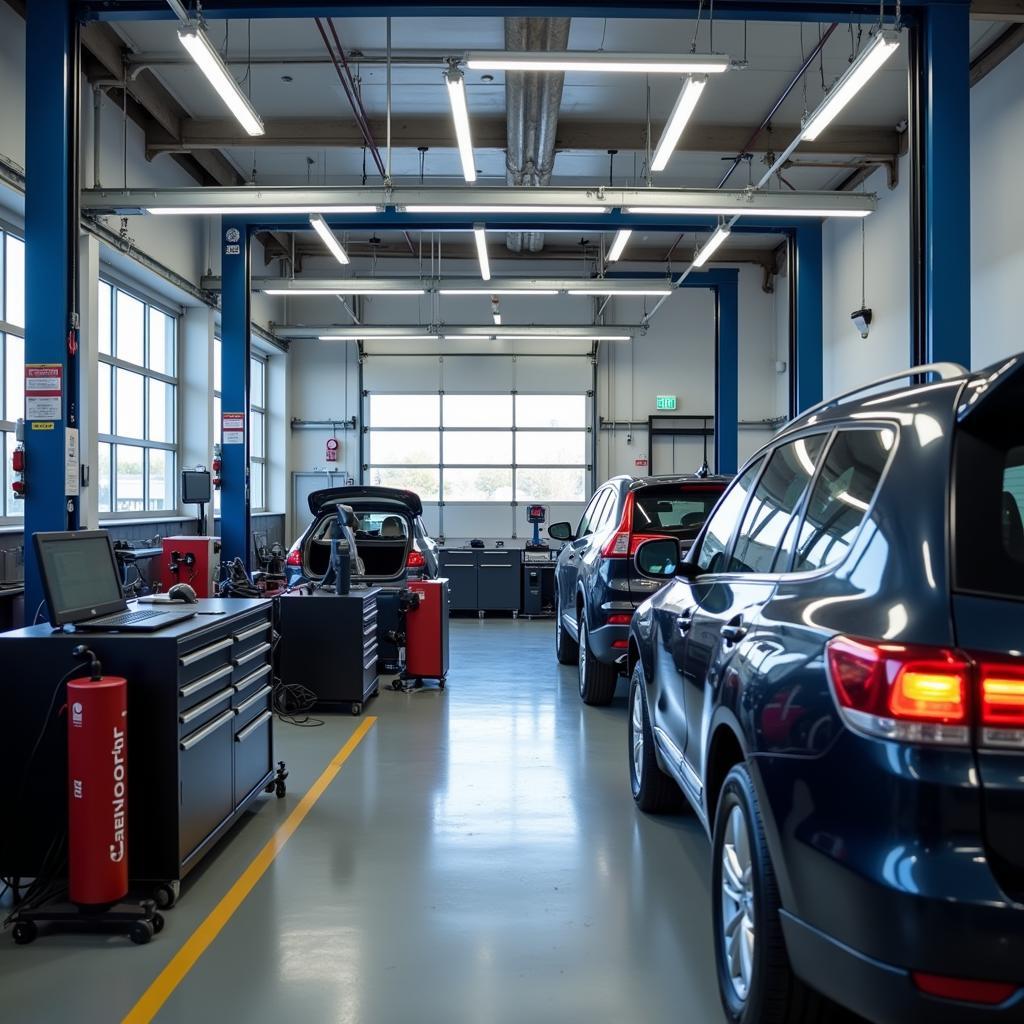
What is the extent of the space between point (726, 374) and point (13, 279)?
30.5ft

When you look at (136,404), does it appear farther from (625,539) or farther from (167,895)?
(167,895)

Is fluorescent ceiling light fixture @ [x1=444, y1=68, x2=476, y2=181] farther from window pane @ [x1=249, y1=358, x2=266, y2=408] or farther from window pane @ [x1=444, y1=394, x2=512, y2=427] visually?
window pane @ [x1=249, y1=358, x2=266, y2=408]

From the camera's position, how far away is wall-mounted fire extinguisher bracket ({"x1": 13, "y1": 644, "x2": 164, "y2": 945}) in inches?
117

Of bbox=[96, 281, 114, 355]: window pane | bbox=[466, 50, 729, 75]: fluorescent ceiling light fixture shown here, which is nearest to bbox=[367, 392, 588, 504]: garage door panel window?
bbox=[96, 281, 114, 355]: window pane

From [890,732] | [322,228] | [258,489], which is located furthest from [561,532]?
[258,489]

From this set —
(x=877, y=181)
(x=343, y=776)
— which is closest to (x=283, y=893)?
Answer: (x=343, y=776)

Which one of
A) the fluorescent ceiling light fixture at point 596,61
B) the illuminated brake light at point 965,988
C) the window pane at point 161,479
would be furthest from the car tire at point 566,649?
the illuminated brake light at point 965,988

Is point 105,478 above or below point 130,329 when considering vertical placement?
below

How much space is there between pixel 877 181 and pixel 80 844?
1224 cm

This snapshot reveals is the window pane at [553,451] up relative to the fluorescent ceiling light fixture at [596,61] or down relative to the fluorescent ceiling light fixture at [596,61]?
down

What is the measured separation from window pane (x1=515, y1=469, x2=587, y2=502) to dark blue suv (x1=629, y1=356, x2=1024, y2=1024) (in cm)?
1386

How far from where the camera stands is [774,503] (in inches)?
109

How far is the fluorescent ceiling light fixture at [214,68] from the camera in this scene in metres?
5.26

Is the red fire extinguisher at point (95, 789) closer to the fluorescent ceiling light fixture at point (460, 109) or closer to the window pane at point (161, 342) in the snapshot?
the fluorescent ceiling light fixture at point (460, 109)
